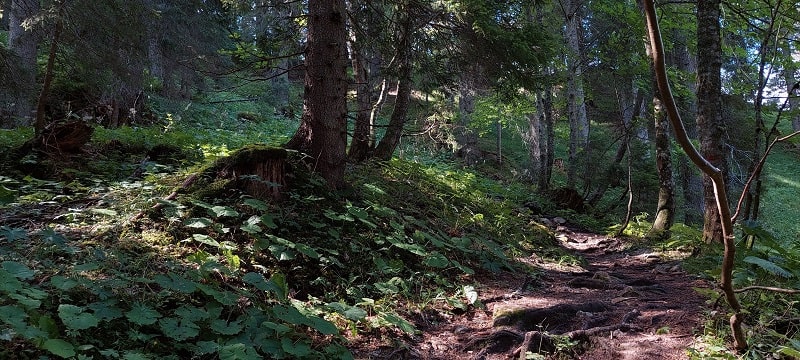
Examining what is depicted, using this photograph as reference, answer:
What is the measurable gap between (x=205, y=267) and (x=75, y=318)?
0.88 m

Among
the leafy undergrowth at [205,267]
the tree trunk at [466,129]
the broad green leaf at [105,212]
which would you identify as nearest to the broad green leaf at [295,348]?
the leafy undergrowth at [205,267]

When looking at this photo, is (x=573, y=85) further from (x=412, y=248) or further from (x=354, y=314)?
(x=354, y=314)

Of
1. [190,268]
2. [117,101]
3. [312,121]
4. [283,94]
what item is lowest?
[190,268]

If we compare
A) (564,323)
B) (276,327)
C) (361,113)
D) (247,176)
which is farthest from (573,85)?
(276,327)

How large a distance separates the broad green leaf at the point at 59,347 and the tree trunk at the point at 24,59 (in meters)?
6.07

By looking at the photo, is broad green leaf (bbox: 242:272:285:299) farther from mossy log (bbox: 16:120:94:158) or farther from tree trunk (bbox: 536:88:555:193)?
tree trunk (bbox: 536:88:555:193)

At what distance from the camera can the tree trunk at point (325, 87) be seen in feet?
17.4

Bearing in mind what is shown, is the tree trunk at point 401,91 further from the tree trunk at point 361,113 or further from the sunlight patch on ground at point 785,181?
the sunlight patch on ground at point 785,181

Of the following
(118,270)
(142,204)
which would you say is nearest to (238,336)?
(118,270)

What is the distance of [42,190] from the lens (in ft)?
14.7

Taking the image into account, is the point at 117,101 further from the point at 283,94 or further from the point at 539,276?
the point at 283,94

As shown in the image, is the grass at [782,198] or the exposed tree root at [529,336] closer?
the exposed tree root at [529,336]

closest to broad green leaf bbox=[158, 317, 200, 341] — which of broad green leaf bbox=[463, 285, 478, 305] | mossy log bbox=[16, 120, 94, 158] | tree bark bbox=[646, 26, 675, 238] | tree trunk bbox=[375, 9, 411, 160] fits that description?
broad green leaf bbox=[463, 285, 478, 305]

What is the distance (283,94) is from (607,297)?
2295cm
